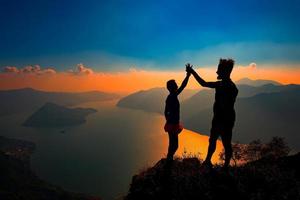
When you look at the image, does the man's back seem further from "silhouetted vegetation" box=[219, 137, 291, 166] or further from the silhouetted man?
"silhouetted vegetation" box=[219, 137, 291, 166]

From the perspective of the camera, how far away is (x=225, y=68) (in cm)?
828

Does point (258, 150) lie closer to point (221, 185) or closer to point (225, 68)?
point (221, 185)

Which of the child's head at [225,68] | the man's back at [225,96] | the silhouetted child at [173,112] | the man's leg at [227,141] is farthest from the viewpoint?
the silhouetted child at [173,112]

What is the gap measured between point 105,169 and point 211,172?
→ 619 ft

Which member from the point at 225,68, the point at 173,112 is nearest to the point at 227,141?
the point at 173,112

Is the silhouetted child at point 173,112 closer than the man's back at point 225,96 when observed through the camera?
No

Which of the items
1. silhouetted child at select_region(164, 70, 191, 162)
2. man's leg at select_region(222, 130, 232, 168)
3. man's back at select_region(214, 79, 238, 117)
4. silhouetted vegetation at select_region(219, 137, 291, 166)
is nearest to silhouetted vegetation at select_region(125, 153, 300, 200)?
man's leg at select_region(222, 130, 232, 168)

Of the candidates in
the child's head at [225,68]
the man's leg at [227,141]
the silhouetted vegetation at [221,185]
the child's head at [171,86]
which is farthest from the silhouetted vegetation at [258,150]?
the child's head at [225,68]

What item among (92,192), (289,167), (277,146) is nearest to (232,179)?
(289,167)

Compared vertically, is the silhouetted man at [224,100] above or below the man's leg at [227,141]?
above

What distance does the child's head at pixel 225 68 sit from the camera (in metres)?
8.22

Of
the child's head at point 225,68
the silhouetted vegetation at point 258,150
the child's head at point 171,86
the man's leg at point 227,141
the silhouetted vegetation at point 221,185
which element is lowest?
the silhouetted vegetation at point 258,150

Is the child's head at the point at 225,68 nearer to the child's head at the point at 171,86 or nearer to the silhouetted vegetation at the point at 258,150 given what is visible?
the child's head at the point at 171,86

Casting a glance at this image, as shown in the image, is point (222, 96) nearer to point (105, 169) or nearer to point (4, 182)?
point (105, 169)
